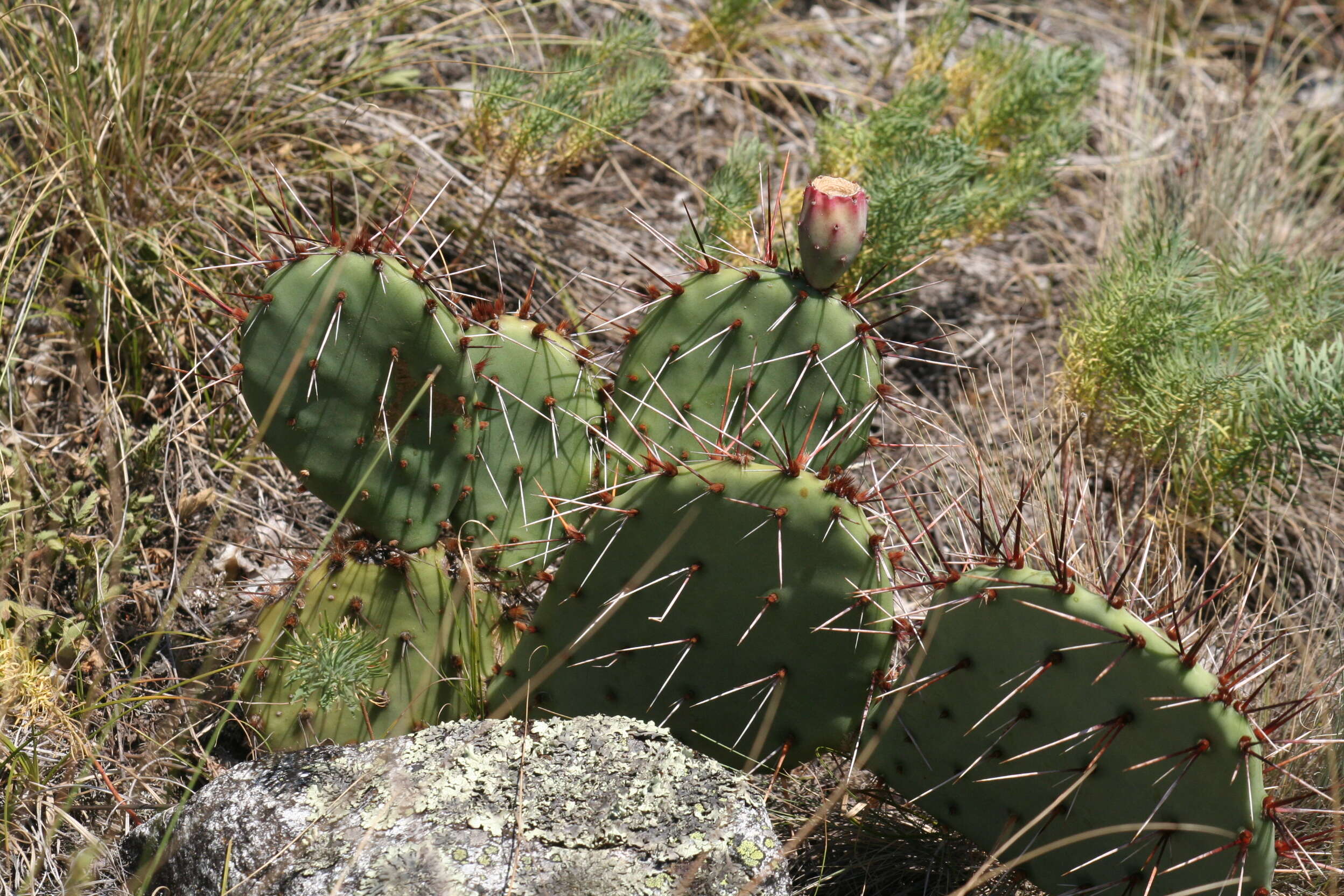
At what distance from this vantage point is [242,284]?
2379mm

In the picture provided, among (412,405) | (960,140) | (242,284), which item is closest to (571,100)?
(242,284)

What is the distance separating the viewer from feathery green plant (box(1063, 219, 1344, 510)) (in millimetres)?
2246

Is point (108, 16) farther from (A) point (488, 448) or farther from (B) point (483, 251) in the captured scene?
(A) point (488, 448)

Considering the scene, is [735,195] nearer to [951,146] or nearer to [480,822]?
[951,146]

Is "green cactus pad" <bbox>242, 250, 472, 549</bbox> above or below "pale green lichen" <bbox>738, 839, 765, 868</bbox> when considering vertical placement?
above

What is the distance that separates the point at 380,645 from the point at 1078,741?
1.09 metres

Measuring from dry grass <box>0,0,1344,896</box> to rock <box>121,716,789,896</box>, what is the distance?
0.15 metres

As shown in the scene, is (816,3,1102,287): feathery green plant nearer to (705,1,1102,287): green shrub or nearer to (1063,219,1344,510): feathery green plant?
(705,1,1102,287): green shrub

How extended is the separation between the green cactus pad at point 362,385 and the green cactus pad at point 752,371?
0.33 metres

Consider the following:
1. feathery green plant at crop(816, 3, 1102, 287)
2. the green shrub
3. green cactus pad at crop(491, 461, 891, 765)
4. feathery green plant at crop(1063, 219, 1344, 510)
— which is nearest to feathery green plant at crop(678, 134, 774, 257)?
the green shrub

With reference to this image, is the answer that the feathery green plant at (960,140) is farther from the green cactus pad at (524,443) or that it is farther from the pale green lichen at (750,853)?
the pale green lichen at (750,853)

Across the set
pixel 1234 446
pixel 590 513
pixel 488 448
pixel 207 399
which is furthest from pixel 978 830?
pixel 207 399

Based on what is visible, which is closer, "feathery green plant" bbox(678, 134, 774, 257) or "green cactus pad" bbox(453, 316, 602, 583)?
"green cactus pad" bbox(453, 316, 602, 583)

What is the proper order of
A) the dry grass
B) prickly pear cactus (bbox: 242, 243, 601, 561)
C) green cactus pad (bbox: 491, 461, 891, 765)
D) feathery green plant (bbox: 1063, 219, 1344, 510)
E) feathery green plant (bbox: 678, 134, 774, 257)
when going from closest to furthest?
green cactus pad (bbox: 491, 461, 891, 765) < prickly pear cactus (bbox: 242, 243, 601, 561) < the dry grass < feathery green plant (bbox: 1063, 219, 1344, 510) < feathery green plant (bbox: 678, 134, 774, 257)
